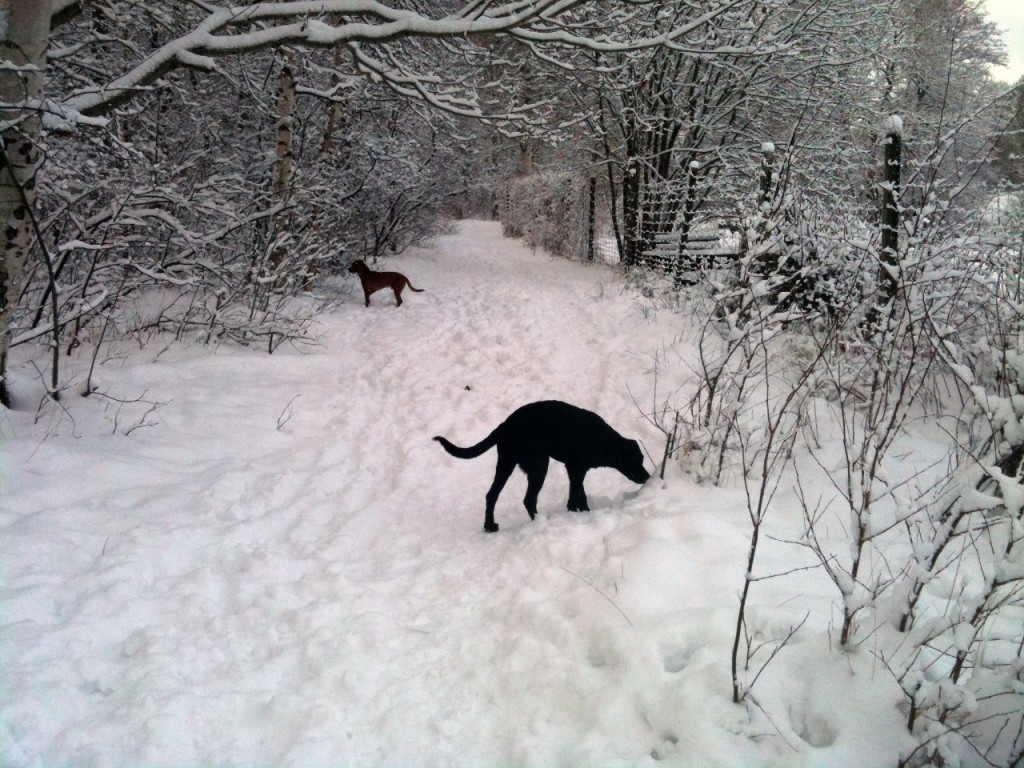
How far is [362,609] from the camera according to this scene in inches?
107

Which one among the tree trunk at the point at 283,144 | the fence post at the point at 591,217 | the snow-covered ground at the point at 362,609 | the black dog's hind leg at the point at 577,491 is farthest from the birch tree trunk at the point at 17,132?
the fence post at the point at 591,217

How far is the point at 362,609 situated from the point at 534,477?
1342mm

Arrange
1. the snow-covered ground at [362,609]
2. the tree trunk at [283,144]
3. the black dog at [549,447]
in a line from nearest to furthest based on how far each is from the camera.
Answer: the snow-covered ground at [362,609], the black dog at [549,447], the tree trunk at [283,144]

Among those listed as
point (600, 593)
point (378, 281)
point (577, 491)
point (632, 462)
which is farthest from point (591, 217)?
point (600, 593)

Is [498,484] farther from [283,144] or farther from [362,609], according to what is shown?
[283,144]

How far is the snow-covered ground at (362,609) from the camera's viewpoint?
1825 mm

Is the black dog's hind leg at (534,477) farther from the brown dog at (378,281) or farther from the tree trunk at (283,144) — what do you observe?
the brown dog at (378,281)

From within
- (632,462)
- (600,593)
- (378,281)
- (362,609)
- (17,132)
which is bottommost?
(362,609)

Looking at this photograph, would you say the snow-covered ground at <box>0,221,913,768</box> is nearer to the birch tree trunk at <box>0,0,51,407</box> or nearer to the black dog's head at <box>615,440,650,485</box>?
the black dog's head at <box>615,440,650,485</box>

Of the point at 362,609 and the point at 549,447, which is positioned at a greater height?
the point at 549,447

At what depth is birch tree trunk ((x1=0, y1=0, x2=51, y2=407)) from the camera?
3182mm

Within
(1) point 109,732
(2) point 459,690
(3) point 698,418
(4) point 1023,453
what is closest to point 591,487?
(3) point 698,418

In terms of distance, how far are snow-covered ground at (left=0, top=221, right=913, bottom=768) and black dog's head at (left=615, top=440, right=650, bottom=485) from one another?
122 millimetres

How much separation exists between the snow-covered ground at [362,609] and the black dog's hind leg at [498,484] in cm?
11
